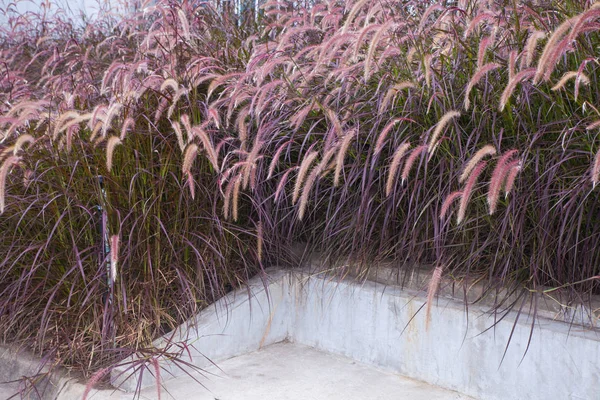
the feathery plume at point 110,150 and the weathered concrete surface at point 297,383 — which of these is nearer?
the feathery plume at point 110,150

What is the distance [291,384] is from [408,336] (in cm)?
58

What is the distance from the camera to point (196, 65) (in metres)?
3.69

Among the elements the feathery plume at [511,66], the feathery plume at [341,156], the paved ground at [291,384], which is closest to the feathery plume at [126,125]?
the feathery plume at [341,156]

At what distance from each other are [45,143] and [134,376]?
1.26m

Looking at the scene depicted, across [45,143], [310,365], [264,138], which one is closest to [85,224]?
[45,143]

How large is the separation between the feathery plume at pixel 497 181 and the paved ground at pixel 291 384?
1.13 meters

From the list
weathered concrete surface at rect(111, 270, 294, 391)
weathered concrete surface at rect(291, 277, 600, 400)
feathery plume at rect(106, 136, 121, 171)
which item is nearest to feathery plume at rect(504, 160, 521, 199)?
weathered concrete surface at rect(291, 277, 600, 400)

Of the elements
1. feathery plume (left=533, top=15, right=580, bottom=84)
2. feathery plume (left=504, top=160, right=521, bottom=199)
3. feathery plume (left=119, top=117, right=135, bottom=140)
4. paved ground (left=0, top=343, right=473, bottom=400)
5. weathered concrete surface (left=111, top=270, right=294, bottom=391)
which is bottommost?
paved ground (left=0, top=343, right=473, bottom=400)

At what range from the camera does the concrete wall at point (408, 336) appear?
110 inches

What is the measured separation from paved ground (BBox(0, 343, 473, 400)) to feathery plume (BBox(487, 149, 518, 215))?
1127mm

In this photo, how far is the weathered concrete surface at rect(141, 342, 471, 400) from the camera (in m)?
3.11

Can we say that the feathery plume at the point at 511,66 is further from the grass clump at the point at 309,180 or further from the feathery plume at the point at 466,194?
the feathery plume at the point at 466,194

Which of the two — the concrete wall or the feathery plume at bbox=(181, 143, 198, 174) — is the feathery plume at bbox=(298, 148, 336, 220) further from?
the concrete wall

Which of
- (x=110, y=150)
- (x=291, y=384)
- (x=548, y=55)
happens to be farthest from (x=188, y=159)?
(x=548, y=55)
